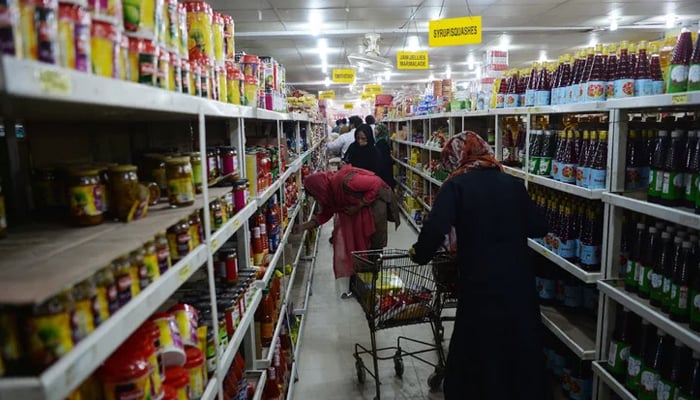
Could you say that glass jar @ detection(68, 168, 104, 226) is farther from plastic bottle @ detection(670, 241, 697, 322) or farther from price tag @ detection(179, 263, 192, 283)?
plastic bottle @ detection(670, 241, 697, 322)

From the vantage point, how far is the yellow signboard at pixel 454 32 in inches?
265

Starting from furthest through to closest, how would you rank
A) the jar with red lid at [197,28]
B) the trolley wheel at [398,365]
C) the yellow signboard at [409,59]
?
the yellow signboard at [409,59]
the trolley wheel at [398,365]
the jar with red lid at [197,28]

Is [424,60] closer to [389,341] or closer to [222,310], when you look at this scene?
[389,341]

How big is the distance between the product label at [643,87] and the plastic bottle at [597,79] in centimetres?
18

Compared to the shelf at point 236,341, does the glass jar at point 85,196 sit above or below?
above

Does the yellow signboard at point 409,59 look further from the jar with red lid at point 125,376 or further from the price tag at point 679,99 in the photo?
the jar with red lid at point 125,376

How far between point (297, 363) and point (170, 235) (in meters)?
3.02

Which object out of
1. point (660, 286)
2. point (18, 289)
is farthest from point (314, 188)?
point (18, 289)

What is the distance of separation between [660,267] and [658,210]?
1.06ft

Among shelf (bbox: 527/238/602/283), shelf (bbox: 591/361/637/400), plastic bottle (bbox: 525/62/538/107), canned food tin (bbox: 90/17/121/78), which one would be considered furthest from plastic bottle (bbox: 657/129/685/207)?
canned food tin (bbox: 90/17/121/78)

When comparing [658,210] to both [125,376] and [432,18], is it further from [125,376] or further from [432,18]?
[432,18]

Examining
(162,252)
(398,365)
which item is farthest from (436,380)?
(162,252)

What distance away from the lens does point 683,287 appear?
7.32 feet

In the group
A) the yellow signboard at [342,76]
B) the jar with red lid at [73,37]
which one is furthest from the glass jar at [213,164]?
the yellow signboard at [342,76]
